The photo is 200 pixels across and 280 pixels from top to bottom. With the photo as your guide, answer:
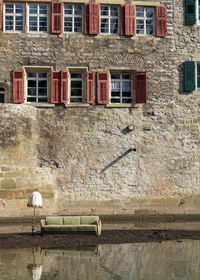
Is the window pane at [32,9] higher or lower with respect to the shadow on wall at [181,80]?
higher

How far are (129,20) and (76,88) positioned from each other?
381cm

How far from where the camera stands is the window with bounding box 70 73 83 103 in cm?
2206

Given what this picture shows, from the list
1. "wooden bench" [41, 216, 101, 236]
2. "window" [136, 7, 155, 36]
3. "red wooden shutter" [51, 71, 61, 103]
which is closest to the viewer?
"wooden bench" [41, 216, 101, 236]

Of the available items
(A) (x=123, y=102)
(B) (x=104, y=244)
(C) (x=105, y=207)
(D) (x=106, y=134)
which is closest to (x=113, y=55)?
(A) (x=123, y=102)

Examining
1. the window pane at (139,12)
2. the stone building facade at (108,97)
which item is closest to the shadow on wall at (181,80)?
the stone building facade at (108,97)

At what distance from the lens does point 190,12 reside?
22562mm

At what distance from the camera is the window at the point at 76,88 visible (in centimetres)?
2206

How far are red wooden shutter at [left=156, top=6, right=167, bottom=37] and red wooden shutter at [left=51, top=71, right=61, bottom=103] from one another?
4856 millimetres

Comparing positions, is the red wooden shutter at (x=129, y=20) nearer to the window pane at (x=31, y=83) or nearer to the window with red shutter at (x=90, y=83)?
the window with red shutter at (x=90, y=83)

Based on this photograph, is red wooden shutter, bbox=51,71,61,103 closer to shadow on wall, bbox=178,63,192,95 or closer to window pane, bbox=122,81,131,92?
window pane, bbox=122,81,131,92

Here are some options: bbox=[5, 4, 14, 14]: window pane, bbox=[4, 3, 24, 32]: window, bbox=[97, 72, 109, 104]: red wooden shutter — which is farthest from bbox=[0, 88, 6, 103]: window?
bbox=[97, 72, 109, 104]: red wooden shutter

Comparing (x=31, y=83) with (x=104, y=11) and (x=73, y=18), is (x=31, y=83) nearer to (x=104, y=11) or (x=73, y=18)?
(x=73, y=18)

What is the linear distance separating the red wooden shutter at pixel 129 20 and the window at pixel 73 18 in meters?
2.00

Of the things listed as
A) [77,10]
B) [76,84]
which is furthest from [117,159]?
[77,10]
